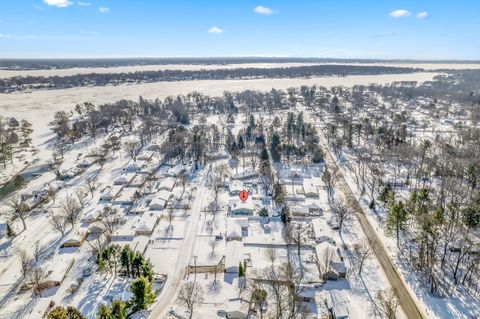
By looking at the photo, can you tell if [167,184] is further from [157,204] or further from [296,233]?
[296,233]

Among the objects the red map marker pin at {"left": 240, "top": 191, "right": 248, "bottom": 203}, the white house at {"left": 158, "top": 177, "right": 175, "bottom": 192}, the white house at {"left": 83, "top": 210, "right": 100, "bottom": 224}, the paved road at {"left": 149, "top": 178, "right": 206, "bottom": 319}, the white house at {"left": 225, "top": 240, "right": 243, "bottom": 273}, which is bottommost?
the paved road at {"left": 149, "top": 178, "right": 206, "bottom": 319}

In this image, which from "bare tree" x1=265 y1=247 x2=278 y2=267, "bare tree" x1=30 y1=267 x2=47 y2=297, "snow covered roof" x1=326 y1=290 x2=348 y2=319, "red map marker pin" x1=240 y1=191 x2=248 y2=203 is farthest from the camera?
"red map marker pin" x1=240 y1=191 x2=248 y2=203

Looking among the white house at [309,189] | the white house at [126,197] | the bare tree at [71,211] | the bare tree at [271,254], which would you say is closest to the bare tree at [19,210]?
the bare tree at [71,211]

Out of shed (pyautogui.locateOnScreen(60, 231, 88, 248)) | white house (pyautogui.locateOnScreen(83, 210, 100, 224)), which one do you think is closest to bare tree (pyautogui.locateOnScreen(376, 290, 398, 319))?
shed (pyautogui.locateOnScreen(60, 231, 88, 248))

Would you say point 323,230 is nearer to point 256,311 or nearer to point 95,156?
point 256,311

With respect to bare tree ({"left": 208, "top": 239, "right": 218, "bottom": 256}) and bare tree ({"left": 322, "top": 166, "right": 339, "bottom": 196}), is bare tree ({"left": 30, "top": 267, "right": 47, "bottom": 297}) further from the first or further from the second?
bare tree ({"left": 322, "top": 166, "right": 339, "bottom": 196})

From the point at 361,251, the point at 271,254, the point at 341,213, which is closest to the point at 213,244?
the point at 271,254

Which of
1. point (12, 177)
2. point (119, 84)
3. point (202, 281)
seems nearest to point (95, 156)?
point (12, 177)
